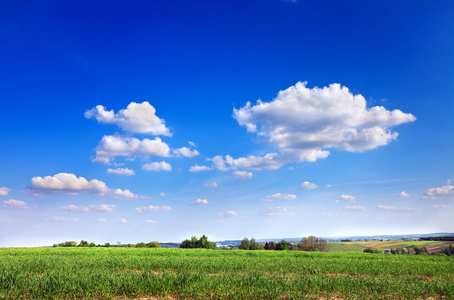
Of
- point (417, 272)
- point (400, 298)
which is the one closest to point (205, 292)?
point (400, 298)

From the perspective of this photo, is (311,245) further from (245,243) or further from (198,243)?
(198,243)

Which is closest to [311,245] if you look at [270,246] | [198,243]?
[270,246]

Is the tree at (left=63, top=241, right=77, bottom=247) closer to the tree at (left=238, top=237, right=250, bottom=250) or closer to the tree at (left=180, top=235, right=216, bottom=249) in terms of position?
the tree at (left=180, top=235, right=216, bottom=249)

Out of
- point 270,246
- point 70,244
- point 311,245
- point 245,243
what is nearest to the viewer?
point 270,246

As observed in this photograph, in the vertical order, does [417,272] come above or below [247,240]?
above

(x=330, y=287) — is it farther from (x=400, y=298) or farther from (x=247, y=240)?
(x=247, y=240)

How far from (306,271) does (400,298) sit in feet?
20.1

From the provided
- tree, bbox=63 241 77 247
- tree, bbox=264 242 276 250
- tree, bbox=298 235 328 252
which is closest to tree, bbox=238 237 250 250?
tree, bbox=264 242 276 250

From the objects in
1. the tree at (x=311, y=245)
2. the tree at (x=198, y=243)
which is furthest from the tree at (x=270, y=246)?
the tree at (x=311, y=245)

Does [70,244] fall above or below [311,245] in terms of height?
above

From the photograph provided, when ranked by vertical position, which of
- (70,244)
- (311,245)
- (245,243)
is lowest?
(311,245)

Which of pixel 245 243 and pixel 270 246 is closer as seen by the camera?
pixel 270 246

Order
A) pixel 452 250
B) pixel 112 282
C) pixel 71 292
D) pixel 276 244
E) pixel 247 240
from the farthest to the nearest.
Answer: pixel 247 240 < pixel 452 250 < pixel 276 244 < pixel 112 282 < pixel 71 292

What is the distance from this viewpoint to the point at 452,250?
7719 cm
